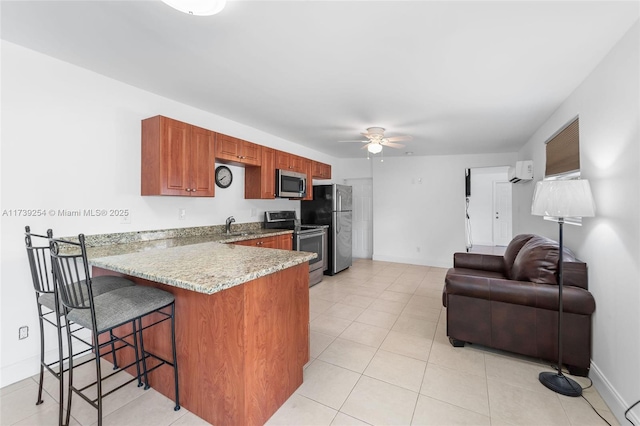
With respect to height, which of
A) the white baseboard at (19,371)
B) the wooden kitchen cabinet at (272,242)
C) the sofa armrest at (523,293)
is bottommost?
the white baseboard at (19,371)

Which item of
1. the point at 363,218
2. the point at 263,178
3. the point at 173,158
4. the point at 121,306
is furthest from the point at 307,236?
the point at 121,306

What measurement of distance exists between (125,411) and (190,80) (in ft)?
8.40

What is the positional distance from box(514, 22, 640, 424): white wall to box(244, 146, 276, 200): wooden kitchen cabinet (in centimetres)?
339

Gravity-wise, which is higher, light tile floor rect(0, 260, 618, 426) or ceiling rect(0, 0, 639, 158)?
ceiling rect(0, 0, 639, 158)

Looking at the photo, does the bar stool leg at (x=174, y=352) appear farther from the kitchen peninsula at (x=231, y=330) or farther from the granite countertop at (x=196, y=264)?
the granite countertop at (x=196, y=264)

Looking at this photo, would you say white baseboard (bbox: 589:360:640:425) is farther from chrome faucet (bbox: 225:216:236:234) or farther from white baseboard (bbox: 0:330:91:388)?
white baseboard (bbox: 0:330:91:388)

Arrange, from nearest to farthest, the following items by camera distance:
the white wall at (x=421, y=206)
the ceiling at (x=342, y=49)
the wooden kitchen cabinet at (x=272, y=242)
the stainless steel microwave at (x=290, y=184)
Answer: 1. the ceiling at (x=342, y=49)
2. the wooden kitchen cabinet at (x=272, y=242)
3. the stainless steel microwave at (x=290, y=184)
4. the white wall at (x=421, y=206)

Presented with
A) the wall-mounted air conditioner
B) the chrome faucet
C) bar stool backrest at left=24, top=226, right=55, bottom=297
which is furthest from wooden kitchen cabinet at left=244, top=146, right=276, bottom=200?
the wall-mounted air conditioner

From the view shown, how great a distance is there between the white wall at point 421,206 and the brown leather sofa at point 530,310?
3.21 meters

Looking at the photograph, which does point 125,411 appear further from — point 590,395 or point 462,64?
point 462,64

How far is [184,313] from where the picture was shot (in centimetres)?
168

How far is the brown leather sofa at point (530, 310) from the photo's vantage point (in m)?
2.05

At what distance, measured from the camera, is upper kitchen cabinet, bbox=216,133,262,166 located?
10.6 ft

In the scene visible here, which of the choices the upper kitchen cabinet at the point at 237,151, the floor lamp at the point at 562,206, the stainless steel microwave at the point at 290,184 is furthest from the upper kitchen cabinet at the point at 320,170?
the floor lamp at the point at 562,206
